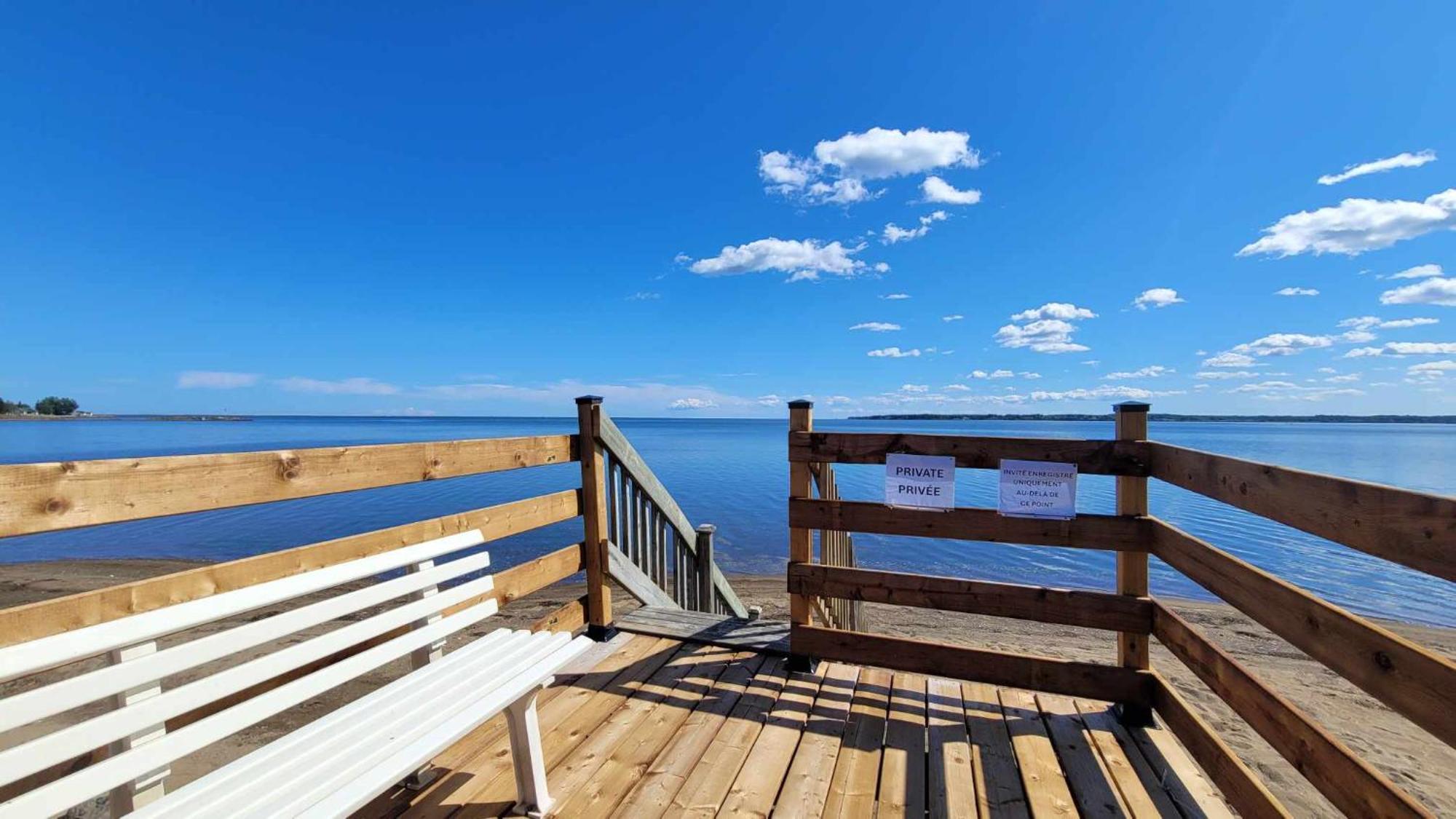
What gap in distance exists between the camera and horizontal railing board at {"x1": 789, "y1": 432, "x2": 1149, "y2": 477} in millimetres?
2760

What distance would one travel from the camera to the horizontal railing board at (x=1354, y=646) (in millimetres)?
1202

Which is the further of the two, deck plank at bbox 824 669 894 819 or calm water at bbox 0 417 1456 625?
calm water at bbox 0 417 1456 625

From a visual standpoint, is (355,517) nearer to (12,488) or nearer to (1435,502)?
(12,488)

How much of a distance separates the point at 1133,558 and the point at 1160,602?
32 centimetres

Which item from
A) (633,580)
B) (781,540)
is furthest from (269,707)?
(781,540)

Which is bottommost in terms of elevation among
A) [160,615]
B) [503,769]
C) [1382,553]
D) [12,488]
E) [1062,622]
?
[503,769]

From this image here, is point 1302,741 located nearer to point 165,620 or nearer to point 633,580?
point 165,620

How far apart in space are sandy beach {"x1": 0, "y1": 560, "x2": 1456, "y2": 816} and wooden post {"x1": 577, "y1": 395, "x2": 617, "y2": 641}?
2327 mm

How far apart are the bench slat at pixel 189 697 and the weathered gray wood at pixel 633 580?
163cm

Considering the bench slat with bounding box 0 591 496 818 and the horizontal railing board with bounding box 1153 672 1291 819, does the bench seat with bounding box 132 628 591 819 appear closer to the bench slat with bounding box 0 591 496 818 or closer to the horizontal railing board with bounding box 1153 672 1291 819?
the bench slat with bounding box 0 591 496 818

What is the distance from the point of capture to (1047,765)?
2.41m

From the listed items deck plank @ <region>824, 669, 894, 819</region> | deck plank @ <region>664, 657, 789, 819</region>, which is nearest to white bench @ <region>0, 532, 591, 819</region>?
deck plank @ <region>664, 657, 789, 819</region>

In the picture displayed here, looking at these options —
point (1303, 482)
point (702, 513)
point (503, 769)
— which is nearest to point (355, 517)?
point (702, 513)

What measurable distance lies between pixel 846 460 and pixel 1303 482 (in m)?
1.93
